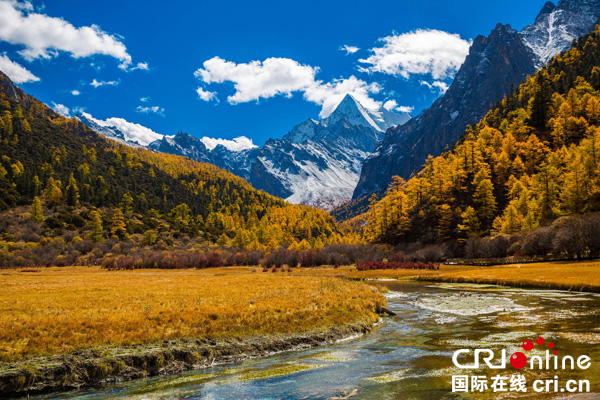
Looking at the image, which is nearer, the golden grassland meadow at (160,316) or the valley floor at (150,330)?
the valley floor at (150,330)

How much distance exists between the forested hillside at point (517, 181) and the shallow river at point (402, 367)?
6088cm

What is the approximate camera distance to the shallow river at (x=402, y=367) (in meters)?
11.1

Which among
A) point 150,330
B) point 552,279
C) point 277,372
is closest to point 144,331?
point 150,330

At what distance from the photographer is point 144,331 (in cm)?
1684

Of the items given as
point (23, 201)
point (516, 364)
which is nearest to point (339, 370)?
point (516, 364)

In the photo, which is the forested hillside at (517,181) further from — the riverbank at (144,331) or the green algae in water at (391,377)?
the green algae in water at (391,377)

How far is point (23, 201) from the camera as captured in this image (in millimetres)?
142125

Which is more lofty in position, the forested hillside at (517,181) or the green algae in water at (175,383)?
the forested hillside at (517,181)

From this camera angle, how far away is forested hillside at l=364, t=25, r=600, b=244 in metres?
74.2

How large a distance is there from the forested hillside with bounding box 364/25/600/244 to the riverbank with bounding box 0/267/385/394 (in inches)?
2641

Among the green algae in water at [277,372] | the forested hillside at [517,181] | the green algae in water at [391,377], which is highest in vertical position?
the forested hillside at [517,181]

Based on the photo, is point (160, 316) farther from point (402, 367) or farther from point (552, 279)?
point (552, 279)

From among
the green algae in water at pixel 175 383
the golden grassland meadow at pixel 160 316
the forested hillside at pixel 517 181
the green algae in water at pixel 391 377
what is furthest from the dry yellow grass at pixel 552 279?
the green algae in water at pixel 175 383

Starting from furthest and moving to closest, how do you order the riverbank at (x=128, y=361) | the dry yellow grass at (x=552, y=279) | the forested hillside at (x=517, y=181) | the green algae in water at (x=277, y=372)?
the forested hillside at (x=517, y=181), the dry yellow grass at (x=552, y=279), the green algae in water at (x=277, y=372), the riverbank at (x=128, y=361)
